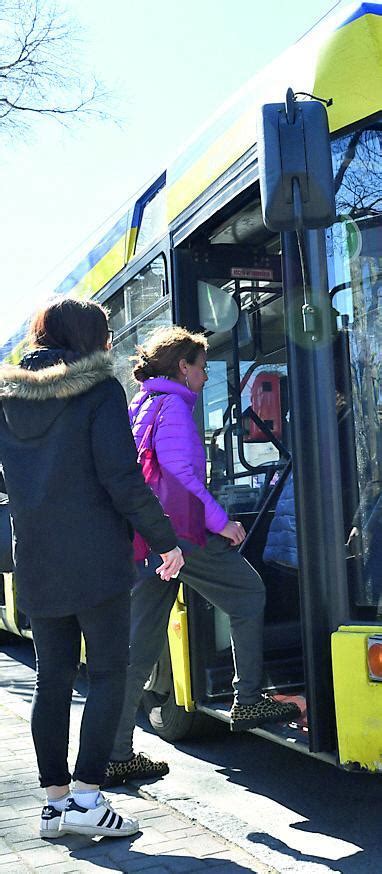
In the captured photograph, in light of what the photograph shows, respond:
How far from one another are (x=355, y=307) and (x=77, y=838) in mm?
2054

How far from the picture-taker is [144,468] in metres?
4.19

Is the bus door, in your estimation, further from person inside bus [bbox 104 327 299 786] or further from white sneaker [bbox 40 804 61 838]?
white sneaker [bbox 40 804 61 838]

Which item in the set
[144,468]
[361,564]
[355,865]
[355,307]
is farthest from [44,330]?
[355,865]

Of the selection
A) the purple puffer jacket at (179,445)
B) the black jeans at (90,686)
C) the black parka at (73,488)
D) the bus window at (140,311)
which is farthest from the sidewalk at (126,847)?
the bus window at (140,311)

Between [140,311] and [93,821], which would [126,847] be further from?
[140,311]

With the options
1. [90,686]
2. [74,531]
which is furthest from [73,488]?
[90,686]

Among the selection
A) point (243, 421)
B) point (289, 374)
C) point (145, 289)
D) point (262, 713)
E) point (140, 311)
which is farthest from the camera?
point (140, 311)

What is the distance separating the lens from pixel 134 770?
Answer: 14.0 ft

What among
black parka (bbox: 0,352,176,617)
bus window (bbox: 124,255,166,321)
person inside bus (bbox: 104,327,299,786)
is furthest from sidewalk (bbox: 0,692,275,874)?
bus window (bbox: 124,255,166,321)

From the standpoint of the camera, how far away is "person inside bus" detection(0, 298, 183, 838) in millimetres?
Result: 3467

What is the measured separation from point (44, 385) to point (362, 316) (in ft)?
3.57

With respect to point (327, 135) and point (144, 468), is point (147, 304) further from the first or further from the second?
A: point (327, 135)

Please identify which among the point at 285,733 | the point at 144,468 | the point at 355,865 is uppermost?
the point at 144,468

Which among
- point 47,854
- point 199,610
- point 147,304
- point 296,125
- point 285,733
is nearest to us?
point 296,125
